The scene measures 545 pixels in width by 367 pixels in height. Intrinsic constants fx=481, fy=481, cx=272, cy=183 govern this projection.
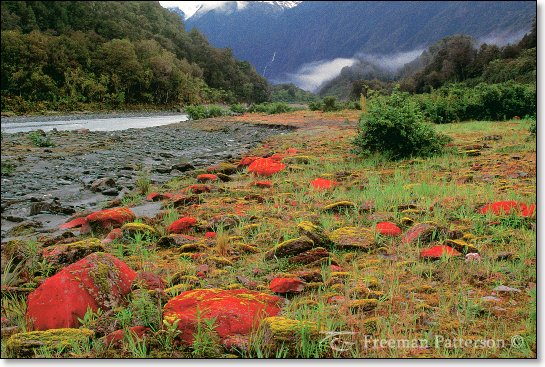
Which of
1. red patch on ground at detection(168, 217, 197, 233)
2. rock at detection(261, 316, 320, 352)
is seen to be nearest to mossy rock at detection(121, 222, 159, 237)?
red patch on ground at detection(168, 217, 197, 233)

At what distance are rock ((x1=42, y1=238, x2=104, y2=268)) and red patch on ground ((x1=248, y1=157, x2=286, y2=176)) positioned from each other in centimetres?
275

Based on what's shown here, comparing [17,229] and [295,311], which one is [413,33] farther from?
[17,229]

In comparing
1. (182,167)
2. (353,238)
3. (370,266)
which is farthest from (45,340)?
(182,167)

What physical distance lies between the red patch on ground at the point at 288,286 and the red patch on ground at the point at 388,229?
1104 millimetres

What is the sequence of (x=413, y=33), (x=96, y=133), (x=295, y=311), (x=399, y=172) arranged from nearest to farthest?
(x=295, y=311)
(x=413, y=33)
(x=399, y=172)
(x=96, y=133)

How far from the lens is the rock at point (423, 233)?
3486 millimetres

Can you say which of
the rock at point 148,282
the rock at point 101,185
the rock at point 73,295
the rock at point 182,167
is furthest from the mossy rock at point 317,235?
the rock at point 182,167

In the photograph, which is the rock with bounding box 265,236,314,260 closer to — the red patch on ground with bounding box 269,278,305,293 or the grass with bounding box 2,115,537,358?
the grass with bounding box 2,115,537,358

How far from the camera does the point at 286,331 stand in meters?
2.19

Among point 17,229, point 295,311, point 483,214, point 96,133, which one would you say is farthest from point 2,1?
point 96,133

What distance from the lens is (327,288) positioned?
9.27 feet

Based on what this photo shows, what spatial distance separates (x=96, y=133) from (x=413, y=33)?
7120mm

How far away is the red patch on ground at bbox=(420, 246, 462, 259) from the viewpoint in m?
3.19

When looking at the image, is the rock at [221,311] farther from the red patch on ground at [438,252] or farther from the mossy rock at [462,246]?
the mossy rock at [462,246]
